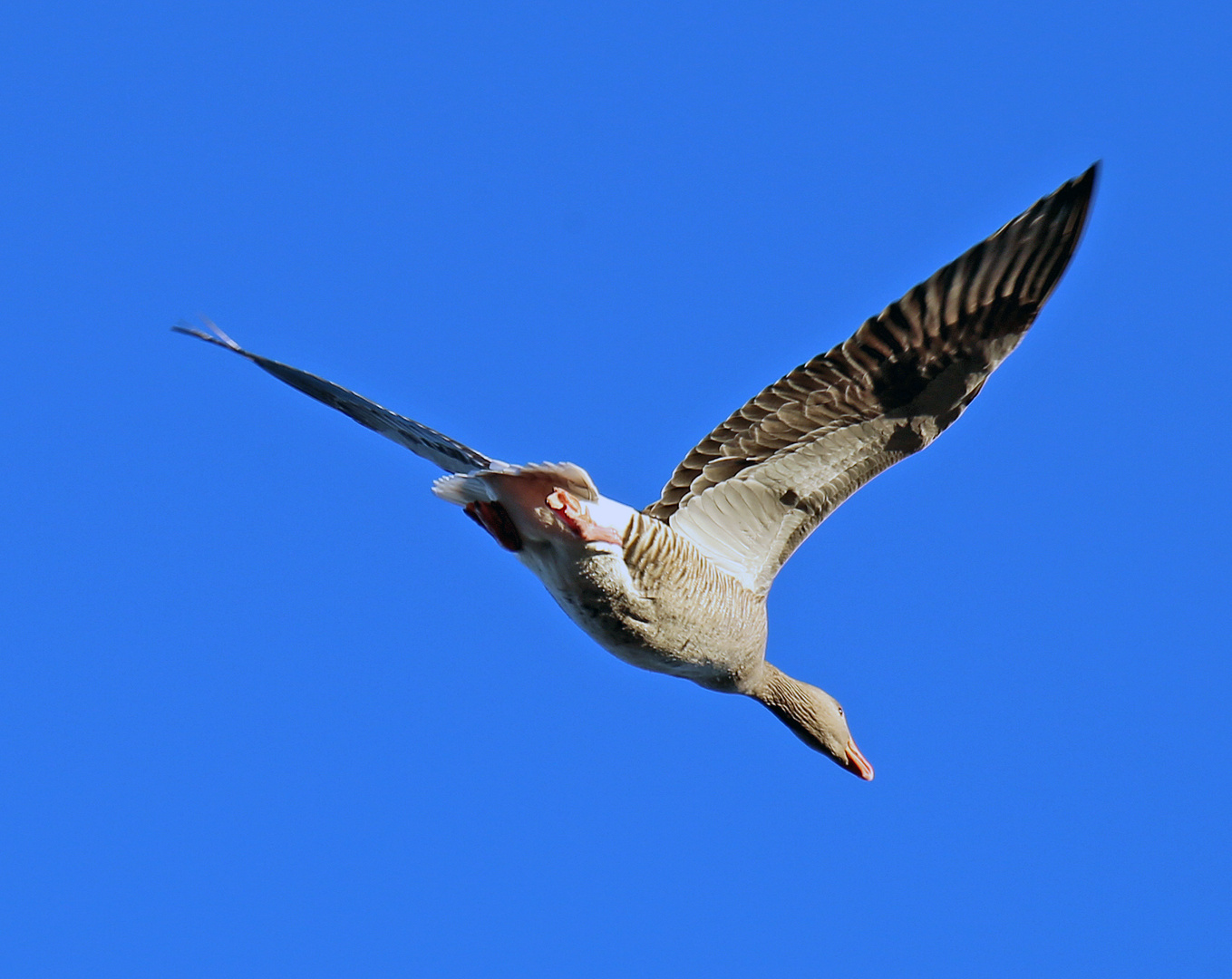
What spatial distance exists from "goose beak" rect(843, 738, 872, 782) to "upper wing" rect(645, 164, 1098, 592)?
1.81 m

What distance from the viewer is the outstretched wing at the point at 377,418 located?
8531 mm

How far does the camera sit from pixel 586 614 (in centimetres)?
924

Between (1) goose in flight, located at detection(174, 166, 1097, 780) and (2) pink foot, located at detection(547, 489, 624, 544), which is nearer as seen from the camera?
(2) pink foot, located at detection(547, 489, 624, 544)

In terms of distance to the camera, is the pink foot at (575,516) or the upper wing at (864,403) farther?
the upper wing at (864,403)

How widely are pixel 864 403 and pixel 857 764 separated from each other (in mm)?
3150

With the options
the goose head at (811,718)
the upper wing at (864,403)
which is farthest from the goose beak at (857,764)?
the upper wing at (864,403)

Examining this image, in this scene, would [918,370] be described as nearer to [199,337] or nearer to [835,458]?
[835,458]

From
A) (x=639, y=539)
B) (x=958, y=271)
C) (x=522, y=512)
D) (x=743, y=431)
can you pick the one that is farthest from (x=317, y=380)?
(x=958, y=271)

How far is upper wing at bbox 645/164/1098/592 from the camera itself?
916cm

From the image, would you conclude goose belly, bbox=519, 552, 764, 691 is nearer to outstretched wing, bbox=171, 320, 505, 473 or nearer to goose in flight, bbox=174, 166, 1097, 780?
goose in flight, bbox=174, 166, 1097, 780

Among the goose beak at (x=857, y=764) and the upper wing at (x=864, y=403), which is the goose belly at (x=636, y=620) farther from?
the goose beak at (x=857, y=764)

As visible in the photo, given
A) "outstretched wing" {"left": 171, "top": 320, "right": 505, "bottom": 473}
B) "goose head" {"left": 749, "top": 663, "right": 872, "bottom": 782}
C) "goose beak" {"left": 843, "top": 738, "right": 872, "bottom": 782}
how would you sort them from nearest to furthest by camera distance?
"outstretched wing" {"left": 171, "top": 320, "right": 505, "bottom": 473}, "goose head" {"left": 749, "top": 663, "right": 872, "bottom": 782}, "goose beak" {"left": 843, "top": 738, "right": 872, "bottom": 782}

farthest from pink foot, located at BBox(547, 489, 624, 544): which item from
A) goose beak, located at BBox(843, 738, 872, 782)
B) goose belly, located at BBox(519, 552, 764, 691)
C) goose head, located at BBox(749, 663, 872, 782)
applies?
goose beak, located at BBox(843, 738, 872, 782)

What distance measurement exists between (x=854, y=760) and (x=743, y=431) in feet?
9.91
